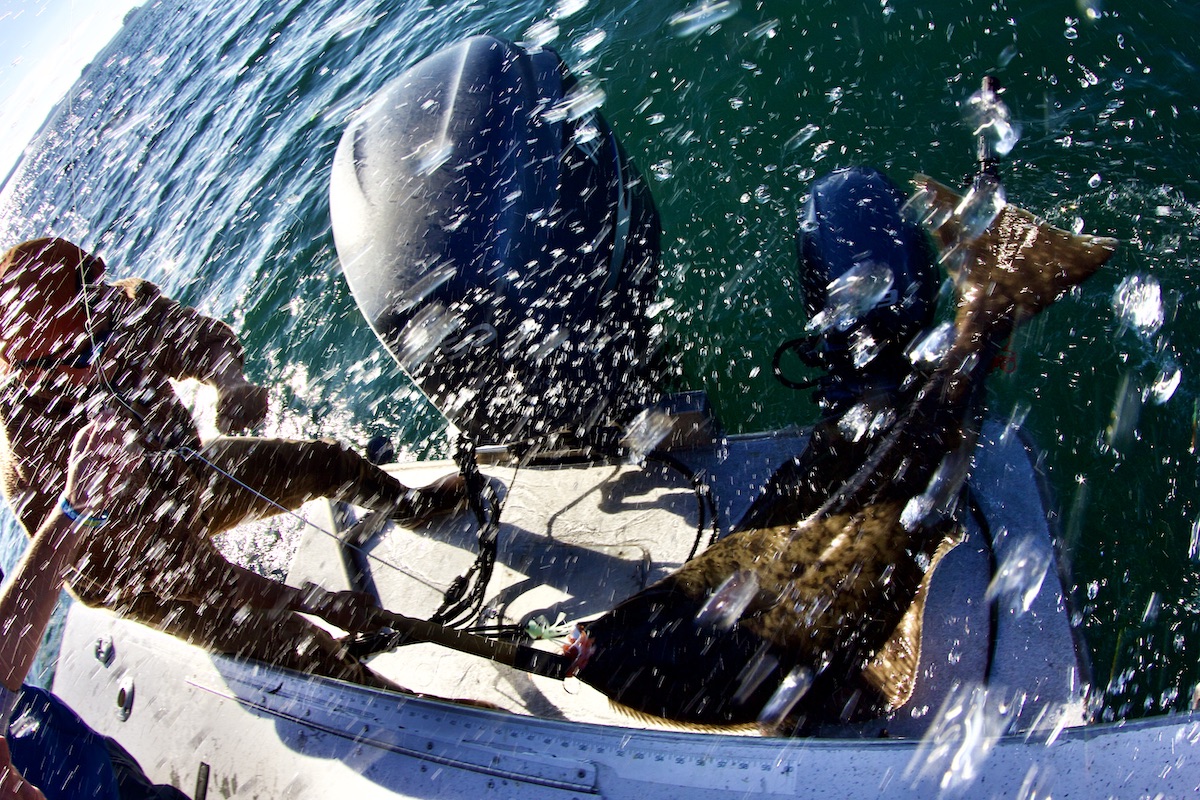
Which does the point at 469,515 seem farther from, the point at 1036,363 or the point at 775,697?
the point at 1036,363

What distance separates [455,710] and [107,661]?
1.99 meters

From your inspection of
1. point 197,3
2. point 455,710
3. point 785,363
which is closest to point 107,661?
point 455,710

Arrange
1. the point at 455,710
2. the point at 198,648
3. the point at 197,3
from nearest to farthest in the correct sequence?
1. the point at 455,710
2. the point at 198,648
3. the point at 197,3

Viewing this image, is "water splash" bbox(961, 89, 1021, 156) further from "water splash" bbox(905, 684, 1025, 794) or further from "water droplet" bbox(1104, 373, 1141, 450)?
"water splash" bbox(905, 684, 1025, 794)

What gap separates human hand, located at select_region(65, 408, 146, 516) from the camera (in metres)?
2.41

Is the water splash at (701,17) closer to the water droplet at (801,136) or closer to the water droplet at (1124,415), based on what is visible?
the water droplet at (801,136)

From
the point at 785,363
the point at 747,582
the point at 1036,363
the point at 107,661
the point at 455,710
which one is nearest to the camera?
the point at 455,710

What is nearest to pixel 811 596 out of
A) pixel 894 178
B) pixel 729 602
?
pixel 729 602

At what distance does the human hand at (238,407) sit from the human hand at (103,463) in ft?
1.78

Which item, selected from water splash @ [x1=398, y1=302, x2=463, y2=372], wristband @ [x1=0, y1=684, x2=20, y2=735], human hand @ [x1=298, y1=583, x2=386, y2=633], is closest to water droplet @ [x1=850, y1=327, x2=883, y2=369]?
Result: water splash @ [x1=398, y1=302, x2=463, y2=372]

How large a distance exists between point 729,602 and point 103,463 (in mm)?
2181

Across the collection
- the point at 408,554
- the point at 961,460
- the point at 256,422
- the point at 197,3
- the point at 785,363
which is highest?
the point at 197,3

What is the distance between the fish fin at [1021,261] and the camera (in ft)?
10.8

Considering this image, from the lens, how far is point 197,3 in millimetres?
18766
